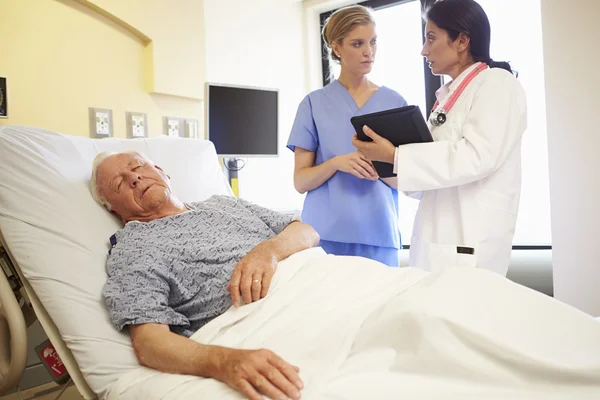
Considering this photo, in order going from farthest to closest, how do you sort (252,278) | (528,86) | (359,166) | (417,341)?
1. (528,86)
2. (359,166)
3. (252,278)
4. (417,341)

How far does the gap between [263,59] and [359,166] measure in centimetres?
198

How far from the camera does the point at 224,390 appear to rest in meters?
0.81

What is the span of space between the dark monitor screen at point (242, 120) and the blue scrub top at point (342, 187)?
904mm

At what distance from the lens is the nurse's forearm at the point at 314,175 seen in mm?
1601

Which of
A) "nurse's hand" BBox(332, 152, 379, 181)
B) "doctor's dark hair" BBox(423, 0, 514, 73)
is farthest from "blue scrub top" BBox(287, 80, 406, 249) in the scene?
"doctor's dark hair" BBox(423, 0, 514, 73)

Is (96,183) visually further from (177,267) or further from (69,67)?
(69,67)

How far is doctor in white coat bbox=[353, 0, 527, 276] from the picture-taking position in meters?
1.30

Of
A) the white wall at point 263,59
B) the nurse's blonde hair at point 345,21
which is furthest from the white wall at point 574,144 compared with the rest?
the white wall at point 263,59

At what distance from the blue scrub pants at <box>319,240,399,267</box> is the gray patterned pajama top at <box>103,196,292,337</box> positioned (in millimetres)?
399

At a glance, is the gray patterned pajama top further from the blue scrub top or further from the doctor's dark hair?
the doctor's dark hair

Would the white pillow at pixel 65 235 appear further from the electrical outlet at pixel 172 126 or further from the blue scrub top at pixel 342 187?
the electrical outlet at pixel 172 126

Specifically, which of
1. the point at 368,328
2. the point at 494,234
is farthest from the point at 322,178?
the point at 368,328

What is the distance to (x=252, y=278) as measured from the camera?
1101mm

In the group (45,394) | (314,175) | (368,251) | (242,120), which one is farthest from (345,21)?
(45,394)
